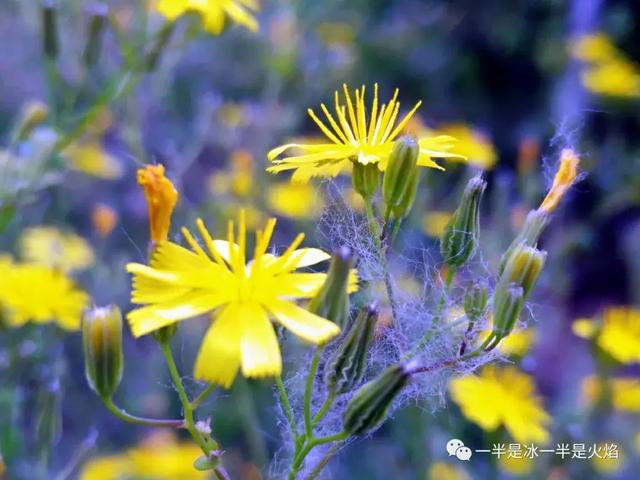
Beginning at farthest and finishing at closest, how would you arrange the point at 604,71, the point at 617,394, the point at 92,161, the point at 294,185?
the point at 604,71
the point at 92,161
the point at 294,185
the point at 617,394

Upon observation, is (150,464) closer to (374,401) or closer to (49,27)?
(49,27)

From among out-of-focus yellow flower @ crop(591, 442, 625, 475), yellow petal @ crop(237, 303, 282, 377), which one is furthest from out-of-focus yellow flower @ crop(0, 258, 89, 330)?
out-of-focus yellow flower @ crop(591, 442, 625, 475)

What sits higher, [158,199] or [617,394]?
[158,199]

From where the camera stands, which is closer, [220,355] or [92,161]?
[220,355]

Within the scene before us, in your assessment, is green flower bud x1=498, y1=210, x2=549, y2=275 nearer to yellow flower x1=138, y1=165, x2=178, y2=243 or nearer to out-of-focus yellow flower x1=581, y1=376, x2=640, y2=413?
yellow flower x1=138, y1=165, x2=178, y2=243

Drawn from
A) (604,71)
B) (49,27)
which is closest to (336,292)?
(49,27)

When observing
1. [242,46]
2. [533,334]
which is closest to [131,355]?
[533,334]
